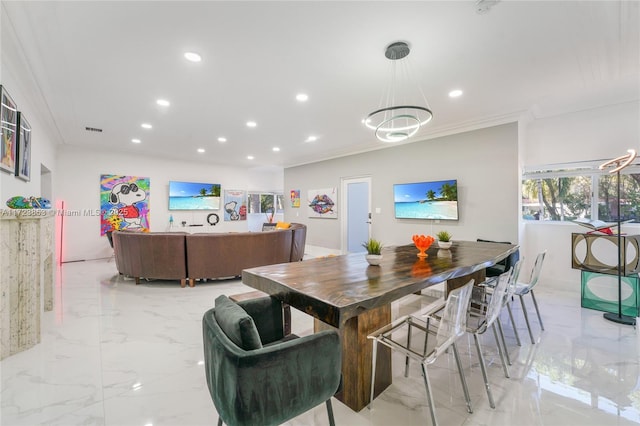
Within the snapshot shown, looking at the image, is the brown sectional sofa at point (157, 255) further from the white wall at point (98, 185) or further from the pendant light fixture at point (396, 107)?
the pendant light fixture at point (396, 107)

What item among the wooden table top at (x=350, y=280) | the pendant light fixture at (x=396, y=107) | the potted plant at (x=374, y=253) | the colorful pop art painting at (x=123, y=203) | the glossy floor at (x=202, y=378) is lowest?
the glossy floor at (x=202, y=378)

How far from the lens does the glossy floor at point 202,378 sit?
1.64 meters

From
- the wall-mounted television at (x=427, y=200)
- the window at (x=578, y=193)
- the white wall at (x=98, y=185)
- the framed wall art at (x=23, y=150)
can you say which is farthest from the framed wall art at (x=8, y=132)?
the window at (x=578, y=193)

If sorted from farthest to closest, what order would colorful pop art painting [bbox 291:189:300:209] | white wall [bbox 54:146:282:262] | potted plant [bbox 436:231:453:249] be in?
colorful pop art painting [bbox 291:189:300:209]
white wall [bbox 54:146:282:262]
potted plant [bbox 436:231:453:249]

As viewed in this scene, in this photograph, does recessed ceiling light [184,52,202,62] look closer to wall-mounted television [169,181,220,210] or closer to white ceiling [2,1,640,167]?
white ceiling [2,1,640,167]

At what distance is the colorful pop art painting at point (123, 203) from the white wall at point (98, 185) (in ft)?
0.37

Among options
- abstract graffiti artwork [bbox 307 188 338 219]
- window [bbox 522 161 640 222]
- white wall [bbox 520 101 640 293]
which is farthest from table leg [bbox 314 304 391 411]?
abstract graffiti artwork [bbox 307 188 338 219]

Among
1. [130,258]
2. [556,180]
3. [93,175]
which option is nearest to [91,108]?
[130,258]

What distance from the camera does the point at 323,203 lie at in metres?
7.43

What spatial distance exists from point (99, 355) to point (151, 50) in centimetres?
276

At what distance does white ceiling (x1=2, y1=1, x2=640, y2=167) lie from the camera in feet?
7.08

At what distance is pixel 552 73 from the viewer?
3.12m

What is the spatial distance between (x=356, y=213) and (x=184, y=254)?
3901mm

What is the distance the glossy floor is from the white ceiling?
2.73 meters
